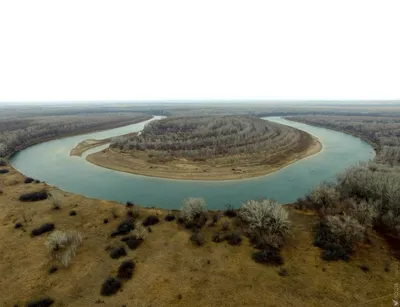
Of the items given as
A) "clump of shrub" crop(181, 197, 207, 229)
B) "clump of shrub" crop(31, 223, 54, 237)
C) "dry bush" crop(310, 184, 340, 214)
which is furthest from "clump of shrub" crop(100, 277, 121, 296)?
"dry bush" crop(310, 184, 340, 214)

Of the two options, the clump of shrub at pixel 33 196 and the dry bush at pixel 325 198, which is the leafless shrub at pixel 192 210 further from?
the clump of shrub at pixel 33 196

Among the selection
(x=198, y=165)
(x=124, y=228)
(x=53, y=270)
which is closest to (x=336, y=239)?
(x=124, y=228)

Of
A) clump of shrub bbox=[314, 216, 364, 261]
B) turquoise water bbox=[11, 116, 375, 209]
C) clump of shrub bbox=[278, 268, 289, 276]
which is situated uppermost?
clump of shrub bbox=[314, 216, 364, 261]

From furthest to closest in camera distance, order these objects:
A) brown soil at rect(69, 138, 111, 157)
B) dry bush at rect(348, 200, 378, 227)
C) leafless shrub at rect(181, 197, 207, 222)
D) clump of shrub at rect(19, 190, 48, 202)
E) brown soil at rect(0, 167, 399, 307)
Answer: brown soil at rect(69, 138, 111, 157) < clump of shrub at rect(19, 190, 48, 202) < leafless shrub at rect(181, 197, 207, 222) < dry bush at rect(348, 200, 378, 227) < brown soil at rect(0, 167, 399, 307)

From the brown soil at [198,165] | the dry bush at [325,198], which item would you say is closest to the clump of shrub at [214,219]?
the dry bush at [325,198]

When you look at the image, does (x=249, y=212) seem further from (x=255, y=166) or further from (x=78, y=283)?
(x=255, y=166)

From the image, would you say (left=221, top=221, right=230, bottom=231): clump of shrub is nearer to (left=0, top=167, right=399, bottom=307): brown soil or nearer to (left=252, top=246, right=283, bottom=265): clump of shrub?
(left=0, top=167, right=399, bottom=307): brown soil
